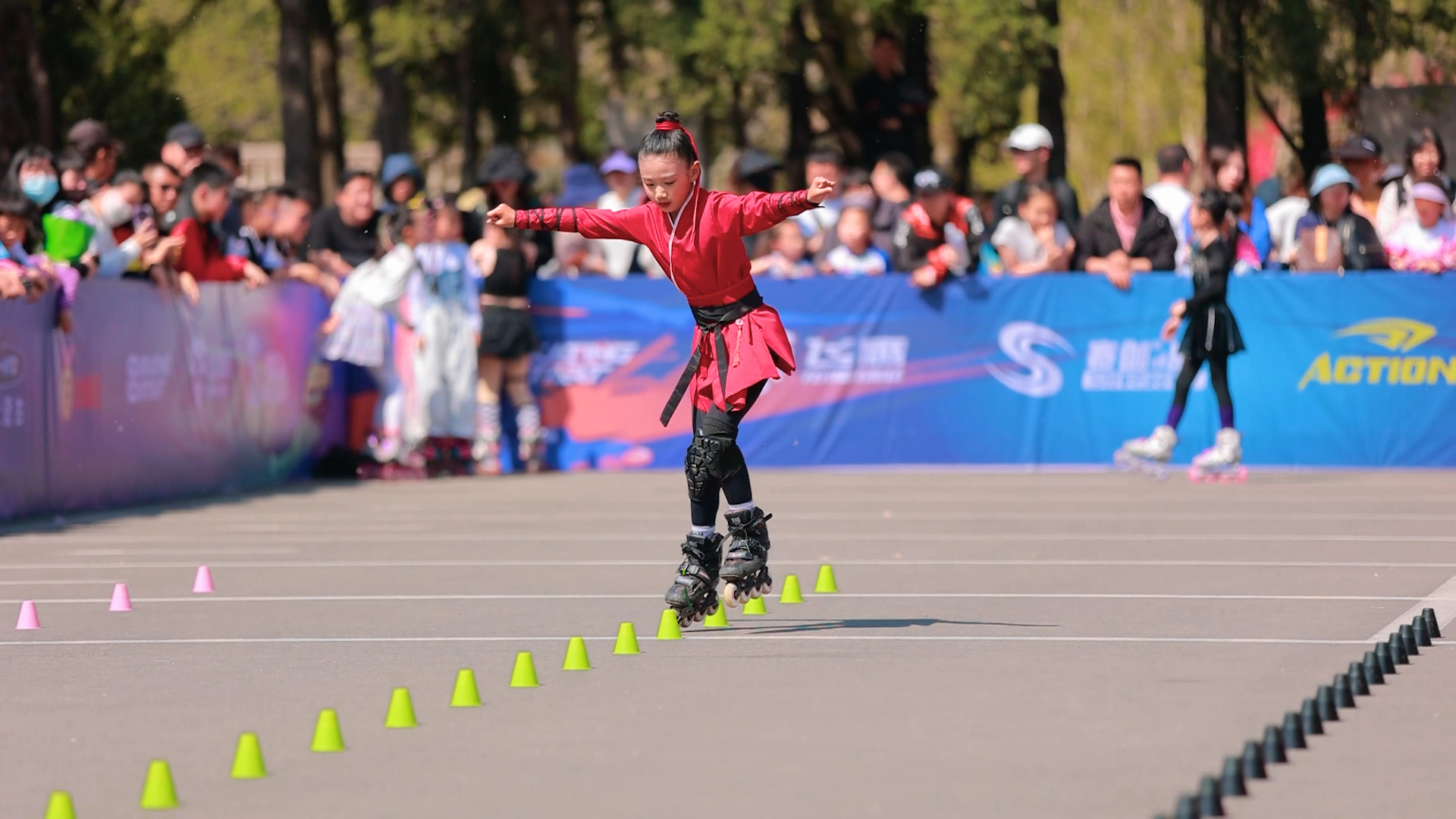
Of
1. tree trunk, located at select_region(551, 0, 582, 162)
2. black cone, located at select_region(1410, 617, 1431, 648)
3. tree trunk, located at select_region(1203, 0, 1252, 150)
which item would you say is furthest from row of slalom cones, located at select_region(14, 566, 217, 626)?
tree trunk, located at select_region(551, 0, 582, 162)

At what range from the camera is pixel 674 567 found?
39.1 feet

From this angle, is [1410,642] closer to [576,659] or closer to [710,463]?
[710,463]

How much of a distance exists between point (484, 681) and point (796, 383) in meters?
10.7

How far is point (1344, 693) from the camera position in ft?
24.1

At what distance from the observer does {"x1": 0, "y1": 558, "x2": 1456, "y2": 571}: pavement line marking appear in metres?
11.7

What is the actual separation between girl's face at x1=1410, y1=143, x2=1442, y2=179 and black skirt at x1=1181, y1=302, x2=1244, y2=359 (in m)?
2.52

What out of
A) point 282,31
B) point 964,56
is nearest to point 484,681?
point 964,56

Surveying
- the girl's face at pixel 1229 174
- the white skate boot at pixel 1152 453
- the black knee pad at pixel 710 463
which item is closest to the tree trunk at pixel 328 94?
the girl's face at pixel 1229 174

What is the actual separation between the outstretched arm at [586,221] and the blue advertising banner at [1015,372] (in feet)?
28.7

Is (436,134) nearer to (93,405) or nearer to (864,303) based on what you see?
(864,303)

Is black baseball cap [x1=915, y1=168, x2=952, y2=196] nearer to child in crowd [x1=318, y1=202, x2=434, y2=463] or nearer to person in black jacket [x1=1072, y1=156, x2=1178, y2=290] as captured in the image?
person in black jacket [x1=1072, y1=156, x2=1178, y2=290]

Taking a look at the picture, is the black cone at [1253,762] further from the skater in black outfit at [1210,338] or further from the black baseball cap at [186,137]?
the black baseball cap at [186,137]

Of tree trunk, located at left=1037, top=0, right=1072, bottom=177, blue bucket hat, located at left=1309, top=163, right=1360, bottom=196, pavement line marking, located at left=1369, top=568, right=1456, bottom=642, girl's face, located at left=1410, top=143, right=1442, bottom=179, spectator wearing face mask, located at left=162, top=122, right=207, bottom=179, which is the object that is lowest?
pavement line marking, located at left=1369, top=568, right=1456, bottom=642

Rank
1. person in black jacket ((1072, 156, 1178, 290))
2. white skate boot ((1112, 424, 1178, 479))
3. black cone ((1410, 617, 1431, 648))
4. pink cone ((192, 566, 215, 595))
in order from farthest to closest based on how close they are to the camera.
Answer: person in black jacket ((1072, 156, 1178, 290)) < white skate boot ((1112, 424, 1178, 479)) < pink cone ((192, 566, 215, 595)) < black cone ((1410, 617, 1431, 648))
